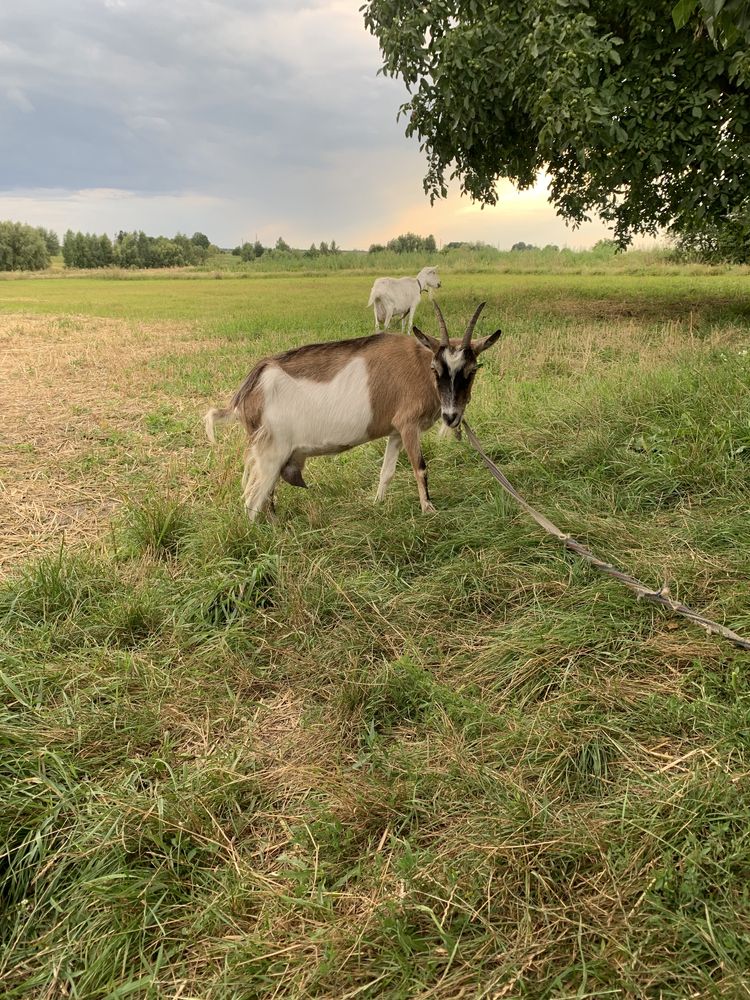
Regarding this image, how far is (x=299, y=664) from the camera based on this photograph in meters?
3.23

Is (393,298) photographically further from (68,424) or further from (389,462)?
(389,462)

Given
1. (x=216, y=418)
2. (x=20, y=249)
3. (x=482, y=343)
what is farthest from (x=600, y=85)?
(x=20, y=249)

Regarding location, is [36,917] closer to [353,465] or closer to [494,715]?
[494,715]

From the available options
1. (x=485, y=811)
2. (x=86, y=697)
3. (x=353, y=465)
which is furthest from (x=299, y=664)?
(x=353, y=465)

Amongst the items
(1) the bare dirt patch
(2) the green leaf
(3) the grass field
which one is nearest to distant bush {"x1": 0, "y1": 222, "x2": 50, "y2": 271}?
(1) the bare dirt patch

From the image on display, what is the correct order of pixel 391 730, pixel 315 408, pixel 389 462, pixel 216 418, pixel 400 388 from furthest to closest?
pixel 389 462 → pixel 216 418 → pixel 400 388 → pixel 315 408 → pixel 391 730

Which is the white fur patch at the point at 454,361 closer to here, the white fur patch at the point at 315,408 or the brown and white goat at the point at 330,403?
the brown and white goat at the point at 330,403

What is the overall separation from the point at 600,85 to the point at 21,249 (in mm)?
78898

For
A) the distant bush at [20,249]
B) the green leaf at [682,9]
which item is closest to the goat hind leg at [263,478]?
the green leaf at [682,9]

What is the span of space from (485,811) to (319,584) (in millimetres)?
1865

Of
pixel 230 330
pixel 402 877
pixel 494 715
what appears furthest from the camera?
pixel 230 330

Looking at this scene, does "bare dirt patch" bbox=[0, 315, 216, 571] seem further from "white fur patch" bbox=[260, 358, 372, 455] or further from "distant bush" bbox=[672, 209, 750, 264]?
"distant bush" bbox=[672, 209, 750, 264]

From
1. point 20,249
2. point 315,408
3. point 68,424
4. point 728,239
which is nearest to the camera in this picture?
point 315,408

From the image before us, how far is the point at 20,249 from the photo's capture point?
6994 centimetres
